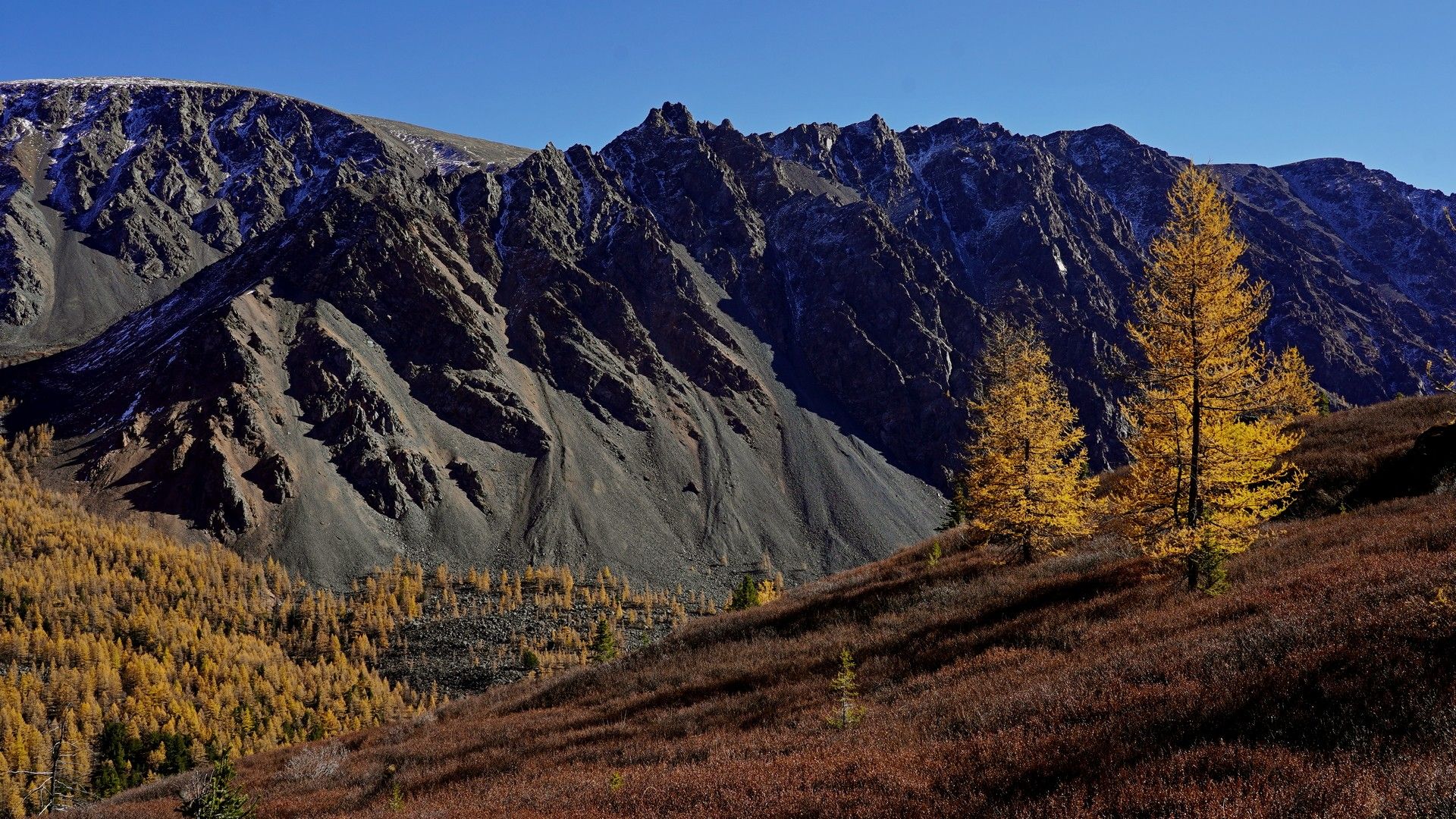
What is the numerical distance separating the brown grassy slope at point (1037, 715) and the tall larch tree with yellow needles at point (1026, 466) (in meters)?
2.09

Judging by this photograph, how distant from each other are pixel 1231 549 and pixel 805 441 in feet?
529

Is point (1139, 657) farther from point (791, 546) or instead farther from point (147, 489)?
point (147, 489)

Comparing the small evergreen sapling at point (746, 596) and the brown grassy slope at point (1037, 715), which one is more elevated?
the brown grassy slope at point (1037, 715)

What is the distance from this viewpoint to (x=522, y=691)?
95.4 feet

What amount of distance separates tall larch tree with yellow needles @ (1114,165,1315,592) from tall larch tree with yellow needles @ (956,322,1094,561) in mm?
8416

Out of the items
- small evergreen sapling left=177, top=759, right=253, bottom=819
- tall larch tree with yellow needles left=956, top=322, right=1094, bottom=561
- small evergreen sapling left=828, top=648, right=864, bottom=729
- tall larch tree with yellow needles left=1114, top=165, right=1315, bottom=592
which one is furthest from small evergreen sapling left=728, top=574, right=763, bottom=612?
small evergreen sapling left=177, top=759, right=253, bottom=819

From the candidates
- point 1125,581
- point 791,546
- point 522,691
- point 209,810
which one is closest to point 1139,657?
point 1125,581

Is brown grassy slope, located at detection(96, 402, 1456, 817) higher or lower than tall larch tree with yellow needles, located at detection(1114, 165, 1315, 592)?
lower

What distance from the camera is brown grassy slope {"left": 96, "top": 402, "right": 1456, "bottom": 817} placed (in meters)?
6.94

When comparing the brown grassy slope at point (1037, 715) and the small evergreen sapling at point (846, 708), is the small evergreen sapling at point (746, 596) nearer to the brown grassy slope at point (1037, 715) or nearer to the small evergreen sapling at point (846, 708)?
the brown grassy slope at point (1037, 715)

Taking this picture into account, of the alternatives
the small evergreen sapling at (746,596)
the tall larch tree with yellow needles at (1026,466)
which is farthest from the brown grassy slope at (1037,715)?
the small evergreen sapling at (746,596)

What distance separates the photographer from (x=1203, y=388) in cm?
1792

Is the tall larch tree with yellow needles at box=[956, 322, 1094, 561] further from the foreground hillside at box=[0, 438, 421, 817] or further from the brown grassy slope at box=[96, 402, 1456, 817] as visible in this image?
the foreground hillside at box=[0, 438, 421, 817]

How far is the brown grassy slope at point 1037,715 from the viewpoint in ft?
22.8
